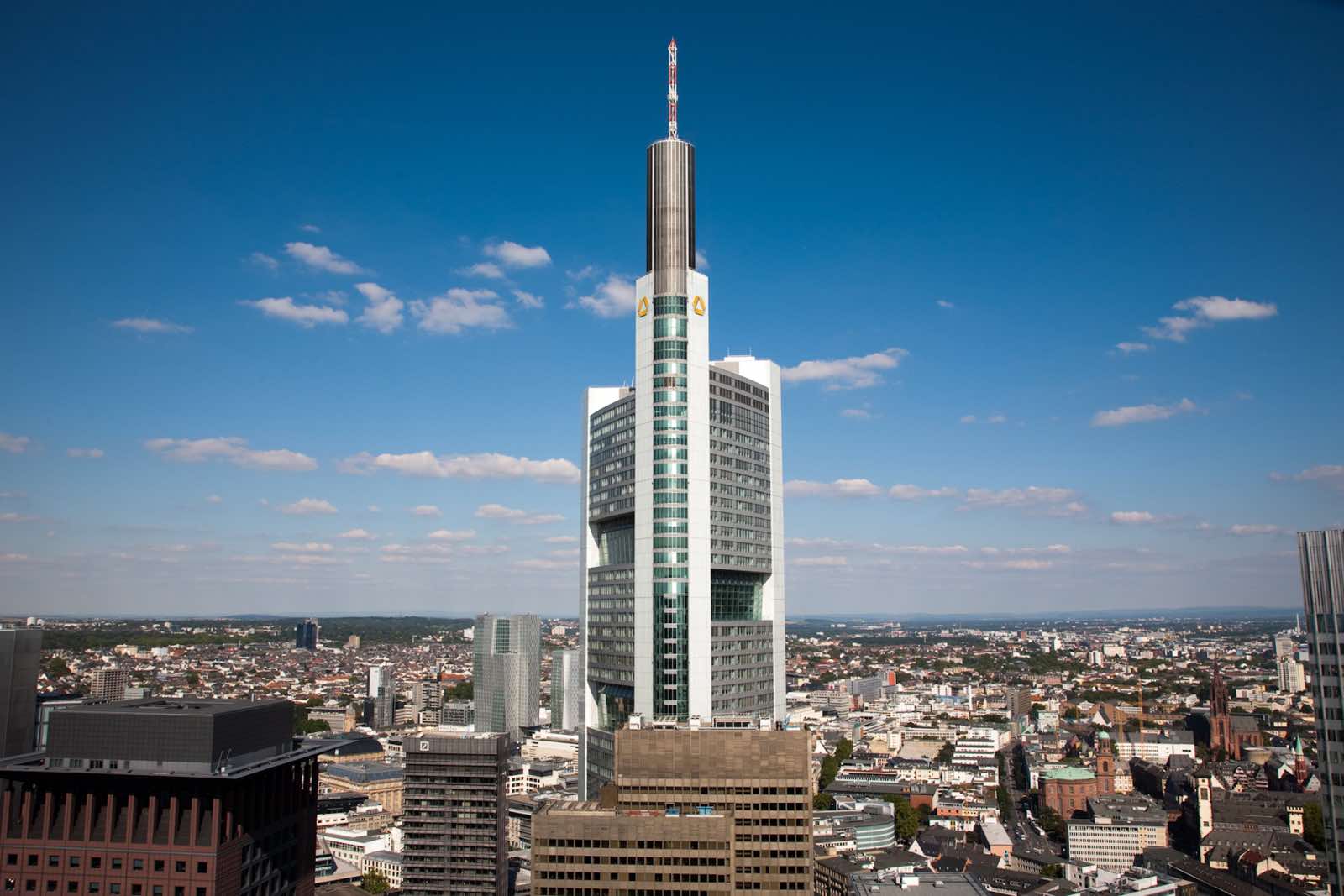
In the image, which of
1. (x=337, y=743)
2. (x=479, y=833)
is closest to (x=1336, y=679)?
(x=337, y=743)

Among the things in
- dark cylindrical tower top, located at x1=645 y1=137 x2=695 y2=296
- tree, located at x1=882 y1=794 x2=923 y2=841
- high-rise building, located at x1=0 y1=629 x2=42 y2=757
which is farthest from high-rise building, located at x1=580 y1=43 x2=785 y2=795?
tree, located at x1=882 y1=794 x2=923 y2=841

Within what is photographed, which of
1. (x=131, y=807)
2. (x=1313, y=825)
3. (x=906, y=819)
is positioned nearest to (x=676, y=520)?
(x=131, y=807)

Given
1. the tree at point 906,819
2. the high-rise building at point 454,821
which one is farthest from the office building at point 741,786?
the tree at point 906,819

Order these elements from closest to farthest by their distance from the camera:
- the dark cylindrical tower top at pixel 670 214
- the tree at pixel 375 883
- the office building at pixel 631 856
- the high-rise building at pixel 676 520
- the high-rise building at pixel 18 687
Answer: the office building at pixel 631 856
the high-rise building at pixel 676 520
the dark cylindrical tower top at pixel 670 214
the high-rise building at pixel 18 687
the tree at pixel 375 883

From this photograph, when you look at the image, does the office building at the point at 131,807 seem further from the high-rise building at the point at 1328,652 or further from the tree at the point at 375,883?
the tree at the point at 375,883

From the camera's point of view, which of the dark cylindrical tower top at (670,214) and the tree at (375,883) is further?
the tree at (375,883)

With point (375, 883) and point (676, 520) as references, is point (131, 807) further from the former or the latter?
point (375, 883)

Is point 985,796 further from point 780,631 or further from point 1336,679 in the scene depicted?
point 1336,679

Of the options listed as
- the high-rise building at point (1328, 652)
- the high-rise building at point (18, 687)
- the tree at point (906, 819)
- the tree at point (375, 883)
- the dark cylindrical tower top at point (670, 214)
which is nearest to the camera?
the high-rise building at point (1328, 652)
